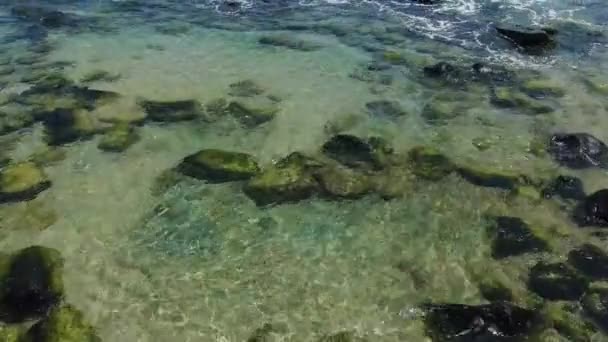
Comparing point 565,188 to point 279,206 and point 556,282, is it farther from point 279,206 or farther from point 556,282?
point 279,206

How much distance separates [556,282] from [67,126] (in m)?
12.5

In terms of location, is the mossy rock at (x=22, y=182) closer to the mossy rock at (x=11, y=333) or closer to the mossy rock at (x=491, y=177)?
the mossy rock at (x=11, y=333)

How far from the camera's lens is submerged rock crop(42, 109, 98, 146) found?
47.5 feet

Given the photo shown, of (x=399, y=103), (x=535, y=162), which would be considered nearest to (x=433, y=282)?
(x=535, y=162)

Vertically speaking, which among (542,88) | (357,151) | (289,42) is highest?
(289,42)

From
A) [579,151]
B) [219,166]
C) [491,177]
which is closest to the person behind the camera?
[491,177]

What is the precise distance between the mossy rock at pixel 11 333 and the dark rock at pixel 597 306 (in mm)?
9743

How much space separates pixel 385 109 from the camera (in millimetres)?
16000

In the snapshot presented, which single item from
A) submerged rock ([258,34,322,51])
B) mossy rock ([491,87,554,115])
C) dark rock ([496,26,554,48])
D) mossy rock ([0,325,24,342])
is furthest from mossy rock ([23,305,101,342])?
dark rock ([496,26,554,48])

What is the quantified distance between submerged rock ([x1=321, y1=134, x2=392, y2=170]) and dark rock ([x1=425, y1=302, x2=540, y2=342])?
4.69 metres

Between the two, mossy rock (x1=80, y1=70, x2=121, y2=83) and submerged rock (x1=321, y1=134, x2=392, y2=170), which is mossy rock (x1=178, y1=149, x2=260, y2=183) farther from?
mossy rock (x1=80, y1=70, x2=121, y2=83)

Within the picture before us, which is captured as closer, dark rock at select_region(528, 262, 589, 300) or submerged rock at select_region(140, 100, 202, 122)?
dark rock at select_region(528, 262, 589, 300)

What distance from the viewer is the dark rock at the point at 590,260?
1038 cm

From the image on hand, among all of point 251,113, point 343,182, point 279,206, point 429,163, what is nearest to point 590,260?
point 429,163
